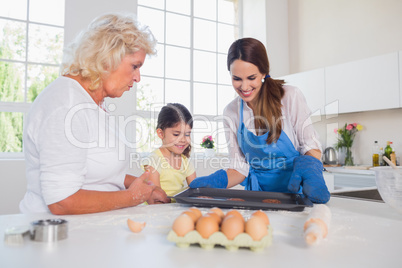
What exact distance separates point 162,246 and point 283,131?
1135 mm

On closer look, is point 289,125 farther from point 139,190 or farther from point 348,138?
point 348,138

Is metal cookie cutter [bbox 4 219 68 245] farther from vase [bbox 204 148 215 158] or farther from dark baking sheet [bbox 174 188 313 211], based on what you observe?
vase [bbox 204 148 215 158]

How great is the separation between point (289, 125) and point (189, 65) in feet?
9.41

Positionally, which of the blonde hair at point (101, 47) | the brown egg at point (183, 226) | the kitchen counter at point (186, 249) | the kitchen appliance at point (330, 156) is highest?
the blonde hair at point (101, 47)

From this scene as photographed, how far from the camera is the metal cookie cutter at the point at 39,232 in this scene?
68 centimetres

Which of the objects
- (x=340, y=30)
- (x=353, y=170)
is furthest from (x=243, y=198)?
(x=340, y=30)

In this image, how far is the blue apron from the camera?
1.65 m

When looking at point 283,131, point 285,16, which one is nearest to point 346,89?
point 285,16

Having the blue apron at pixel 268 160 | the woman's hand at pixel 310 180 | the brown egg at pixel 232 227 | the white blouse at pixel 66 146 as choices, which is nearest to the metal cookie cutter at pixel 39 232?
the white blouse at pixel 66 146

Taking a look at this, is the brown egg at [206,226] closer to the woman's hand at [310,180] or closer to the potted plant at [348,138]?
the woman's hand at [310,180]

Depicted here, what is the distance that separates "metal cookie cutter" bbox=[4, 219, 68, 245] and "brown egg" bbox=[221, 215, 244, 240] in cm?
→ 34

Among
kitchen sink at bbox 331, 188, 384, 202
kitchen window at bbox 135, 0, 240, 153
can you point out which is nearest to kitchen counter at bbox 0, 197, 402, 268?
kitchen sink at bbox 331, 188, 384, 202

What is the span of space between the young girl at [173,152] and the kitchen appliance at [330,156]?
223 centimetres

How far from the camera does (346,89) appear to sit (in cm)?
350
